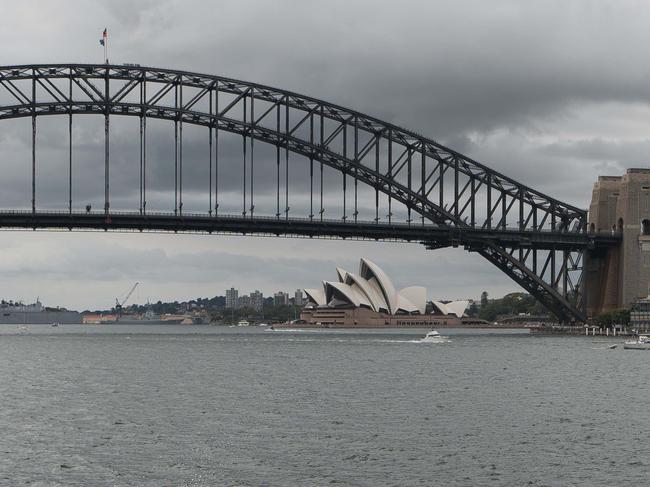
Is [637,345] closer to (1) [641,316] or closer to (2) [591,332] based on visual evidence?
(1) [641,316]

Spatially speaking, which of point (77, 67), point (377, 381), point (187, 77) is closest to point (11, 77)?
point (77, 67)

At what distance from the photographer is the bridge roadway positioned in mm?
121625

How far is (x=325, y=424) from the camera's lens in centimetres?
5209

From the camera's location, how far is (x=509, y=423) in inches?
2074

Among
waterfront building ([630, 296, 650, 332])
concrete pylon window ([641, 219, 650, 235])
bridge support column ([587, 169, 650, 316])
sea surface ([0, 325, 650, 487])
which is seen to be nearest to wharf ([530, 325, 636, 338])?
waterfront building ([630, 296, 650, 332])

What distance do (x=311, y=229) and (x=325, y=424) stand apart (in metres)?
78.7

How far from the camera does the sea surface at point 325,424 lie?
40750 mm

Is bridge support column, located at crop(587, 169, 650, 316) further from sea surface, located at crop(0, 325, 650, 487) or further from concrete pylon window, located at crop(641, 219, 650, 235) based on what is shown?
sea surface, located at crop(0, 325, 650, 487)

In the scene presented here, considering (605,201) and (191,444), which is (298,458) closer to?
(191,444)

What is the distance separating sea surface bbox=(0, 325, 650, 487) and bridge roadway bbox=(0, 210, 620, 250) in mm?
31938

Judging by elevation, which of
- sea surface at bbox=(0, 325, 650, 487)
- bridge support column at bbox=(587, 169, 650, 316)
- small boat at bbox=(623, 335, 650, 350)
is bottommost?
sea surface at bbox=(0, 325, 650, 487)

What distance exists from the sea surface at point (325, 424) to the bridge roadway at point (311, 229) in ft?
105

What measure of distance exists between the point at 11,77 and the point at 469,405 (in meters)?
80.1

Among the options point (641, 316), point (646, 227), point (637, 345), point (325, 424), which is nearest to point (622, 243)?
point (646, 227)
